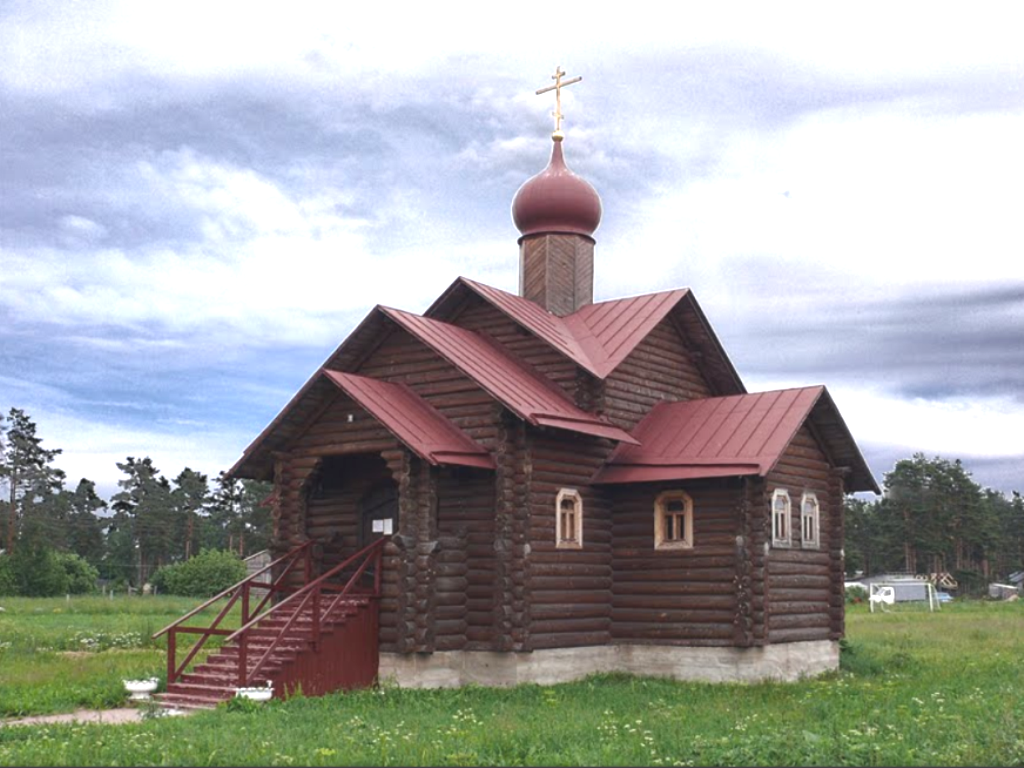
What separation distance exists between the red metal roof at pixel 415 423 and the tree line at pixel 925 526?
207 ft

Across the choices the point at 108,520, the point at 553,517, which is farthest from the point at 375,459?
the point at 108,520

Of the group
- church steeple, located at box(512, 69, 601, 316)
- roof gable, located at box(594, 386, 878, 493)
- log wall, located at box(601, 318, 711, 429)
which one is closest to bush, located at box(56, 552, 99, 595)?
church steeple, located at box(512, 69, 601, 316)

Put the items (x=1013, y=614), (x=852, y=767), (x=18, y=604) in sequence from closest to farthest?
(x=852, y=767) < (x=18, y=604) < (x=1013, y=614)

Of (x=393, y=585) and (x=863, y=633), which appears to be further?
(x=863, y=633)

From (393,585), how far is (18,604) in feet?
89.7

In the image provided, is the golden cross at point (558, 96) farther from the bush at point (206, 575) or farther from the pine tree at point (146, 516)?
the pine tree at point (146, 516)

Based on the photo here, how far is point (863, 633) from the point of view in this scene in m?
32.3

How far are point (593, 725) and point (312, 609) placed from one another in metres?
5.71

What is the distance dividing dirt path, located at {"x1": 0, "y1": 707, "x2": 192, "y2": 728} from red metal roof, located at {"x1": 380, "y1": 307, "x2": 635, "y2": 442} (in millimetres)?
6642

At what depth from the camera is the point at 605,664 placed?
19.8 m

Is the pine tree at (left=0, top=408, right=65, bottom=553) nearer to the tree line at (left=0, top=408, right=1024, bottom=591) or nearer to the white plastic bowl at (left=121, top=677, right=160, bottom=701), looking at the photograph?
the tree line at (left=0, top=408, right=1024, bottom=591)

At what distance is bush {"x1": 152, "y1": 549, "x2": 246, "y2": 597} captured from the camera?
170ft

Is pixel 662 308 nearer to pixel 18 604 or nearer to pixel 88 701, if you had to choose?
pixel 88 701

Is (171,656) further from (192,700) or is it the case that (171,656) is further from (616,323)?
(616,323)
